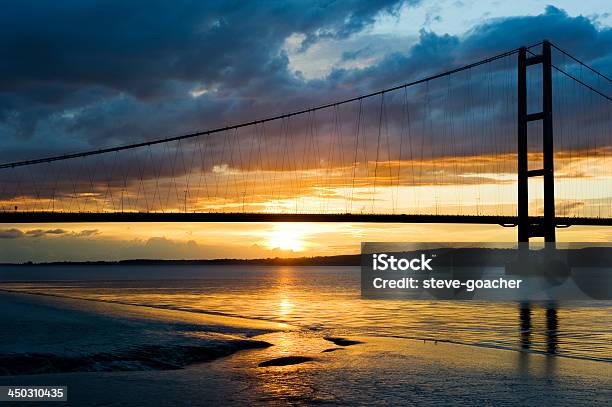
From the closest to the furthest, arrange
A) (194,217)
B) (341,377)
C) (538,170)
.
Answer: (341,377) < (538,170) < (194,217)

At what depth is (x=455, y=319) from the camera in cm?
3094

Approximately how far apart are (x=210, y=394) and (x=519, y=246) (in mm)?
57016

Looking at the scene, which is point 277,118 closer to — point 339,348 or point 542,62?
point 542,62

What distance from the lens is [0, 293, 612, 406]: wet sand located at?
486 inches

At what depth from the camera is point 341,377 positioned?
1452 cm

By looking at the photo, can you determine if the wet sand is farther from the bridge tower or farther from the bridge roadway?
the bridge roadway

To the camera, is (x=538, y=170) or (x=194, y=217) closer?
(x=538, y=170)

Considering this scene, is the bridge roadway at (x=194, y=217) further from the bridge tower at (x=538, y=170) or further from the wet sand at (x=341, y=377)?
the wet sand at (x=341, y=377)

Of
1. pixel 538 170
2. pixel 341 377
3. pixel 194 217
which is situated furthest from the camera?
pixel 194 217

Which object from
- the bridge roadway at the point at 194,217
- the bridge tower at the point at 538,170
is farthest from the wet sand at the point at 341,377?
the bridge roadway at the point at 194,217

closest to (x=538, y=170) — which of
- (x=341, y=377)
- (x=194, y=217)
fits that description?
(x=194, y=217)

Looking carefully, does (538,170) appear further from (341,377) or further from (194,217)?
(341,377)

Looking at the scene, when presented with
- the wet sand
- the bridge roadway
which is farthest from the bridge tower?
the wet sand

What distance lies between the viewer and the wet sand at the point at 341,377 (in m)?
12.3
